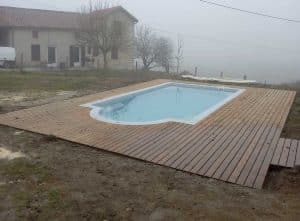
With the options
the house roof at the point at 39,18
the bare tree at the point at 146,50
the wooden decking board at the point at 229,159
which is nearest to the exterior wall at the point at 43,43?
the house roof at the point at 39,18

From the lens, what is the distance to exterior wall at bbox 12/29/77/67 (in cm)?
2552

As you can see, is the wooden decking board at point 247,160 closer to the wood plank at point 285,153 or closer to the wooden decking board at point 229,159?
the wooden decking board at point 229,159

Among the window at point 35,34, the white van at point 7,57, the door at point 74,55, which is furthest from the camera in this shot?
the door at point 74,55

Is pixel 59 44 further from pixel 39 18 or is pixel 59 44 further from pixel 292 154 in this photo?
pixel 292 154

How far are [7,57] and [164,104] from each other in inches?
591

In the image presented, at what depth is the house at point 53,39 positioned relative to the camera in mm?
25516

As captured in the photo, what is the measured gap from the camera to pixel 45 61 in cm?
2648

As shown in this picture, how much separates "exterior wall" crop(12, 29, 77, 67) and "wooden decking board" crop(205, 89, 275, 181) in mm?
21613

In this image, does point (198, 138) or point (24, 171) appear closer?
point (24, 171)

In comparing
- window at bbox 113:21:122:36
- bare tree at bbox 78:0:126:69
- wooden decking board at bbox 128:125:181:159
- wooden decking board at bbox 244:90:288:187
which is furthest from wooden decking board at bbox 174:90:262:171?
window at bbox 113:21:122:36

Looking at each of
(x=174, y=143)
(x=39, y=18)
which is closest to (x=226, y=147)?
(x=174, y=143)

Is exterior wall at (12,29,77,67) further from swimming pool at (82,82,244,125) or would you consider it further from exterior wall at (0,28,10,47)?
swimming pool at (82,82,244,125)

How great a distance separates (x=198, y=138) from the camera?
264 inches

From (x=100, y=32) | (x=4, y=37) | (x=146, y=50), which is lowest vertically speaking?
(x=146, y=50)
